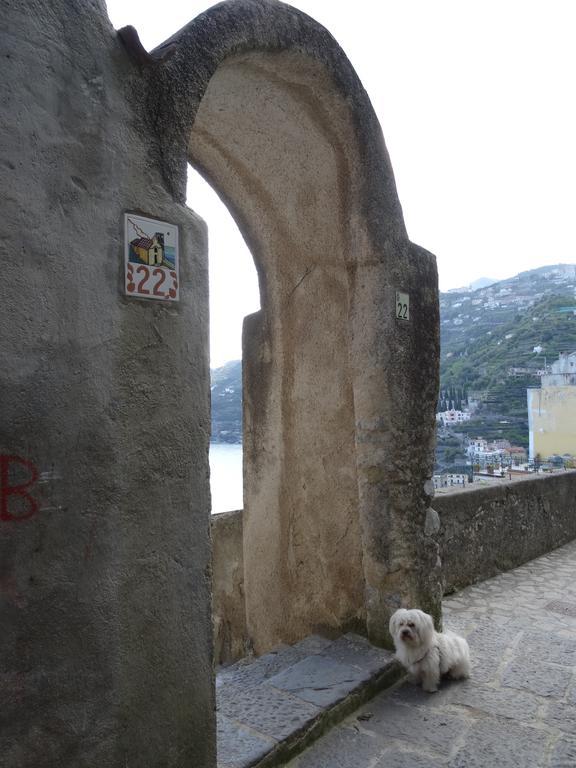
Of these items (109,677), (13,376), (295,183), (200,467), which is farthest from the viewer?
(295,183)

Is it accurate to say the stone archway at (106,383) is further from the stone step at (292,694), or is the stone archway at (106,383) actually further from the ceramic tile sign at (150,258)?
the stone step at (292,694)

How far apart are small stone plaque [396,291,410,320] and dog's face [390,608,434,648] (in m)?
1.68

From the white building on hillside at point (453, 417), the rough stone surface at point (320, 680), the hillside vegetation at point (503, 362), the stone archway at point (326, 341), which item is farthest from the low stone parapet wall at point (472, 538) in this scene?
the white building on hillside at point (453, 417)

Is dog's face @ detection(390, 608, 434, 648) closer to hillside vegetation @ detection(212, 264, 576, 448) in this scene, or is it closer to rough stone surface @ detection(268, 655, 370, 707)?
rough stone surface @ detection(268, 655, 370, 707)

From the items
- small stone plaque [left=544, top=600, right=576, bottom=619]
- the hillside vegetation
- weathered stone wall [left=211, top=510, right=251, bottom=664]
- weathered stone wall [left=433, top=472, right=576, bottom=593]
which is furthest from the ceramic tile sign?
the hillside vegetation

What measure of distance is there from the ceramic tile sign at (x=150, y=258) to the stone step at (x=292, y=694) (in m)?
1.81

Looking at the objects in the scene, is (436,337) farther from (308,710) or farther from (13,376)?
(13,376)

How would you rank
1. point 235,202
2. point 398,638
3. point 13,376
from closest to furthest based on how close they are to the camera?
point 13,376 → point 398,638 → point 235,202

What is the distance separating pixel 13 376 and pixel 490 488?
4.97m

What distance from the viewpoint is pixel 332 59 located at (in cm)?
301

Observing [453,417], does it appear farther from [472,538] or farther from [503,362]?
[472,538]

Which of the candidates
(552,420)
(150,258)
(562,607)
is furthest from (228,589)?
(552,420)

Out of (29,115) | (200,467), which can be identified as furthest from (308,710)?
(29,115)

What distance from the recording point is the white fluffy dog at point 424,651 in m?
2.94
